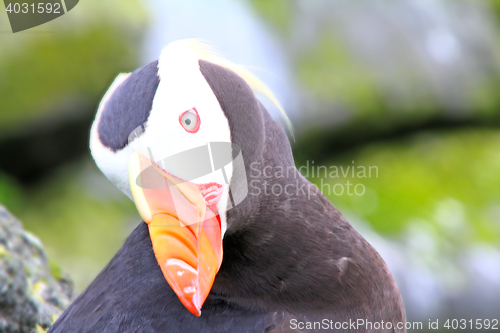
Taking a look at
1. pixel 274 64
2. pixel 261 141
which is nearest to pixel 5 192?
pixel 274 64

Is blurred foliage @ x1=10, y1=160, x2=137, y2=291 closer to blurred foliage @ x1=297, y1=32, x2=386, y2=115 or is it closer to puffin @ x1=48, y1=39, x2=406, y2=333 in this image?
blurred foliage @ x1=297, y1=32, x2=386, y2=115

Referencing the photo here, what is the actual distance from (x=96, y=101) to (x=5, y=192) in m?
0.96

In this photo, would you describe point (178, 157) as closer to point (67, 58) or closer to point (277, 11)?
point (67, 58)

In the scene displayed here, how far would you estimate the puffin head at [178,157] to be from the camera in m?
1.24

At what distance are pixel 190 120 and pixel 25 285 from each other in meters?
1.20

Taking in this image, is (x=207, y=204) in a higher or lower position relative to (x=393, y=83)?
higher

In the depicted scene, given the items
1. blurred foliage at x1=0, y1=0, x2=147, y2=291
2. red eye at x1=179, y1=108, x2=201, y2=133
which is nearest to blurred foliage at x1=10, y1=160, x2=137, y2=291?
blurred foliage at x1=0, y1=0, x2=147, y2=291

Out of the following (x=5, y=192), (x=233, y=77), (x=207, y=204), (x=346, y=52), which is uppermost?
(x=233, y=77)

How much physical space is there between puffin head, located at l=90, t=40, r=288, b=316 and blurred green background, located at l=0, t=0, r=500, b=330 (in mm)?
2519

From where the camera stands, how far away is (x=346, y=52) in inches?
186

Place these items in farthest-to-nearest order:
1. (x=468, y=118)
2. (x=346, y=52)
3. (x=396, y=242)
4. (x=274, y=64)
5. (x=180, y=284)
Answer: (x=468, y=118) < (x=346, y=52) < (x=274, y=64) < (x=396, y=242) < (x=180, y=284)

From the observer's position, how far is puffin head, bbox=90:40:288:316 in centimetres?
124

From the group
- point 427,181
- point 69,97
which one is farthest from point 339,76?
point 69,97

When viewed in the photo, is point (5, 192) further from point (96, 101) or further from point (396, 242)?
point (396, 242)
